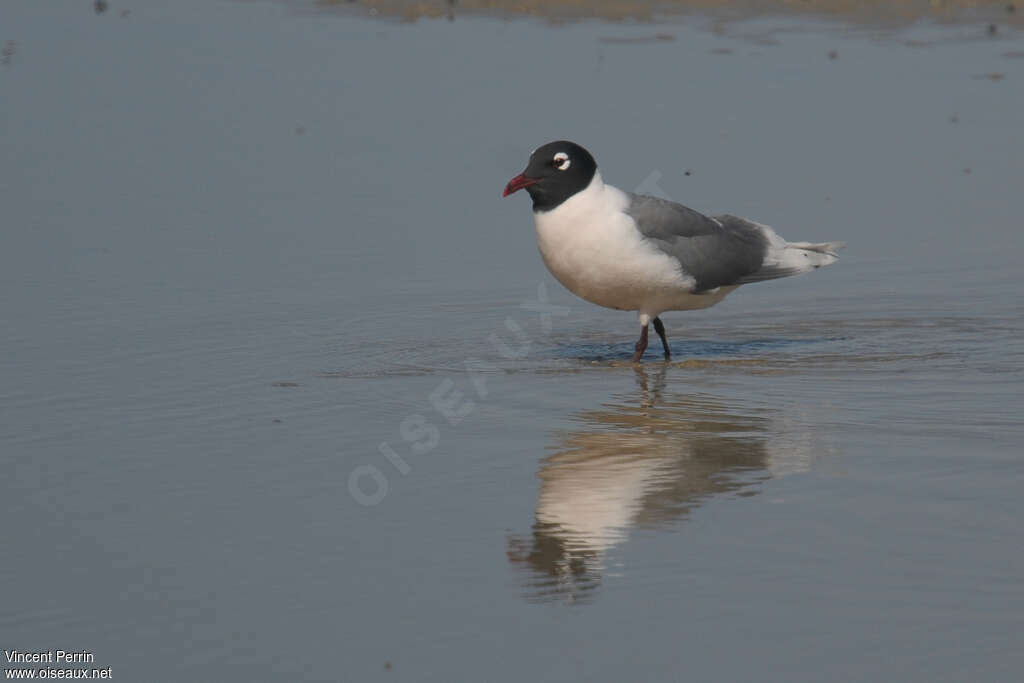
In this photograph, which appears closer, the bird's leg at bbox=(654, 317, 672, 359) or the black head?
the black head

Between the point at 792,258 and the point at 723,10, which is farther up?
the point at 723,10

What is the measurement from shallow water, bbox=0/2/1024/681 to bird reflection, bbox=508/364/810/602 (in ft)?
0.08

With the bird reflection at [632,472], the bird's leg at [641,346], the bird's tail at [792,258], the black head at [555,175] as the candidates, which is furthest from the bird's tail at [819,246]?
the bird reflection at [632,472]

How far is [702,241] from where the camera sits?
9008 mm

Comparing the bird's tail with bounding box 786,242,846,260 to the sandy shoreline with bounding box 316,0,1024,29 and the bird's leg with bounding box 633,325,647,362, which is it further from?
the sandy shoreline with bounding box 316,0,1024,29

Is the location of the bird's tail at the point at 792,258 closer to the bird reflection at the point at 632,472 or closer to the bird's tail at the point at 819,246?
the bird's tail at the point at 819,246

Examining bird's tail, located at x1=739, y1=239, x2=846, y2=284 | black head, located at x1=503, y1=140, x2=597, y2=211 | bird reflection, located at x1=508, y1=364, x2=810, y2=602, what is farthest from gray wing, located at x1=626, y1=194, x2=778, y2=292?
bird reflection, located at x1=508, y1=364, x2=810, y2=602

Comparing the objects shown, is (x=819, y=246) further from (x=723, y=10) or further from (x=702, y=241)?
(x=723, y=10)

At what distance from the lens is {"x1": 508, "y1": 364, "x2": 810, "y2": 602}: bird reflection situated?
5457 mm

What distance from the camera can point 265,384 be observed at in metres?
7.69

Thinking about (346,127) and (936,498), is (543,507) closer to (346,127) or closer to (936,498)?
(936,498)

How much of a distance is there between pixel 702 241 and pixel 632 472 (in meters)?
2.81

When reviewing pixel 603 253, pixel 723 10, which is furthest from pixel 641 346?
pixel 723 10

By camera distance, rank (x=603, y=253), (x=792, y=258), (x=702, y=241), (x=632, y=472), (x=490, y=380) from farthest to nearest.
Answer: (x=792, y=258) < (x=702, y=241) < (x=603, y=253) < (x=490, y=380) < (x=632, y=472)
